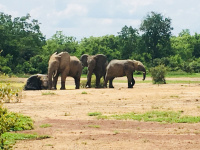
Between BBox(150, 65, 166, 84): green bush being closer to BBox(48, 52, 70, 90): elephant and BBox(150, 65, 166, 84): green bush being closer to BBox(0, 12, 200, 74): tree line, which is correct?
BBox(48, 52, 70, 90): elephant

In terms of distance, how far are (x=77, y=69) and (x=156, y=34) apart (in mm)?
50017

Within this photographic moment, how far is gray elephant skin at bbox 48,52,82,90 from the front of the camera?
3091 cm

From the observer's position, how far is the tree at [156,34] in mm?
80500

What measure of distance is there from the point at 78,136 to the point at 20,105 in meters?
7.78

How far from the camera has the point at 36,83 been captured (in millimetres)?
31250

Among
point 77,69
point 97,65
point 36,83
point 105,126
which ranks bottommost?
point 105,126

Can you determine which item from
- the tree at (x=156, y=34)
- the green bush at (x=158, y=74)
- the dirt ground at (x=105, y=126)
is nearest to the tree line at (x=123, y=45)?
the tree at (x=156, y=34)

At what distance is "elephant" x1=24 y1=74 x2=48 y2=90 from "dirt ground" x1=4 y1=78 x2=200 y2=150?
8.25 m

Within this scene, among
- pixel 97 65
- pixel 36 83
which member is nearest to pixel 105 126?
pixel 36 83

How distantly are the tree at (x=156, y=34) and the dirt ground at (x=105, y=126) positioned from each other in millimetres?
58256

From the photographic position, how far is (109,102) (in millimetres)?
21453

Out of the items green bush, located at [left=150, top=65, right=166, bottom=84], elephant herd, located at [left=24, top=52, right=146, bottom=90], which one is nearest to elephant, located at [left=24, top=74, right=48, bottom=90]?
elephant herd, located at [left=24, top=52, right=146, bottom=90]

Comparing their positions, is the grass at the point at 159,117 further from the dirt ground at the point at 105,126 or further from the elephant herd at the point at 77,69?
the elephant herd at the point at 77,69

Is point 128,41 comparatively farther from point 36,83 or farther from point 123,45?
point 36,83
